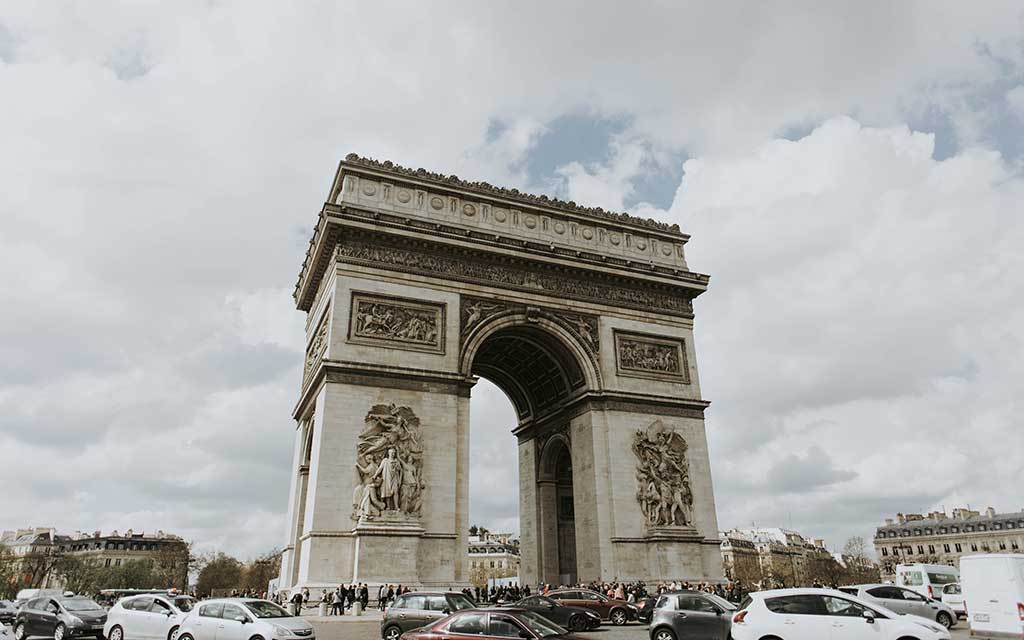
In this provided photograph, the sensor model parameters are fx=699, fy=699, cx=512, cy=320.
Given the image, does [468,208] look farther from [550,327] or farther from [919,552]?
[919,552]

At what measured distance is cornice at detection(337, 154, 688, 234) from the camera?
28.2 metres

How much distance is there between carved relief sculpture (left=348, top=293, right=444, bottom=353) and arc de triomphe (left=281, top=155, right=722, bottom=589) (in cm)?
6

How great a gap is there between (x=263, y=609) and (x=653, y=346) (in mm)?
20621

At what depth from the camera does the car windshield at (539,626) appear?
9.96 metres

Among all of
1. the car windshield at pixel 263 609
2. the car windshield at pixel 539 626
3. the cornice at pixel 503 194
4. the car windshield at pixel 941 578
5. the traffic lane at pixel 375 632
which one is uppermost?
the cornice at pixel 503 194

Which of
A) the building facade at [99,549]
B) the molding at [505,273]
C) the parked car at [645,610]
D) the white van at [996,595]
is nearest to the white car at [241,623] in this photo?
the parked car at [645,610]

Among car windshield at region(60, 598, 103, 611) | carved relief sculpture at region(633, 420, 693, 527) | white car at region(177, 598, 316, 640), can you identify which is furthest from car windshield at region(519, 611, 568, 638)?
carved relief sculpture at region(633, 420, 693, 527)

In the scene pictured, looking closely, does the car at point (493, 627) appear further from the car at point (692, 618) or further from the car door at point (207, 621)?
the car door at point (207, 621)

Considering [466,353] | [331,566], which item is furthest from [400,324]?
[331,566]

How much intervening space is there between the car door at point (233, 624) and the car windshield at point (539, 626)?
6.29 meters

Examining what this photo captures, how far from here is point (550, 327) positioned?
95.3 feet

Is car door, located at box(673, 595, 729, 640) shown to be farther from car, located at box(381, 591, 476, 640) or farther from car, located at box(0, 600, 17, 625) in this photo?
car, located at box(0, 600, 17, 625)

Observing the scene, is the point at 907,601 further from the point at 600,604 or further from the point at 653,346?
the point at 653,346

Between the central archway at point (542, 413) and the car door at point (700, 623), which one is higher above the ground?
the central archway at point (542, 413)
